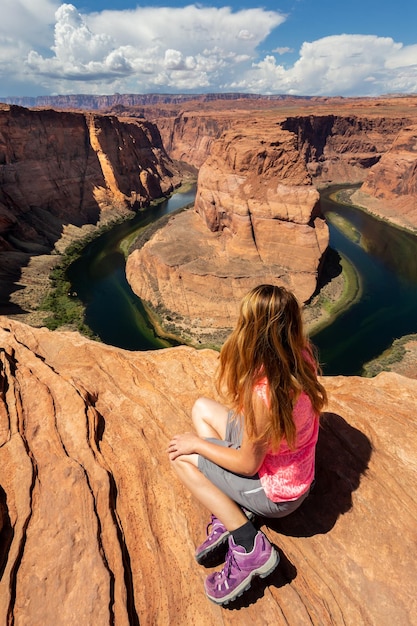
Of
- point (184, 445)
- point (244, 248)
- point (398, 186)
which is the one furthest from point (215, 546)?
point (398, 186)

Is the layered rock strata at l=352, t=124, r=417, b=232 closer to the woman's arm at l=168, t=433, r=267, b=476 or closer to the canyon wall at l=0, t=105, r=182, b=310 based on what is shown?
the canyon wall at l=0, t=105, r=182, b=310

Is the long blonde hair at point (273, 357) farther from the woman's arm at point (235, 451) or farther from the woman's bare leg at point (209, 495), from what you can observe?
the woman's bare leg at point (209, 495)

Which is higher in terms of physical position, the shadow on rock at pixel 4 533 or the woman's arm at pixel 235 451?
the woman's arm at pixel 235 451

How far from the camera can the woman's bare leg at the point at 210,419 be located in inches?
193

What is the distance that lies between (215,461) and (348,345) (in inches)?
1153

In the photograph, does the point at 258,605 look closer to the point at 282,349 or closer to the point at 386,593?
the point at 386,593

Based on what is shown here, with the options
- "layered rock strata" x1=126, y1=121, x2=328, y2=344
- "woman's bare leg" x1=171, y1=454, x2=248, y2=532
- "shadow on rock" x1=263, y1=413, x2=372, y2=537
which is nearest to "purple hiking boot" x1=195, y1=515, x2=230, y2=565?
"woman's bare leg" x1=171, y1=454, x2=248, y2=532

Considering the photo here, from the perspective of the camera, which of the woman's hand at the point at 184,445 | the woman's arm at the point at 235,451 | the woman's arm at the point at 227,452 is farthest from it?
the woman's hand at the point at 184,445

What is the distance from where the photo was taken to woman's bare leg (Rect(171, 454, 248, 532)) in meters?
3.96

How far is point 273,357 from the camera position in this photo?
3.50 meters

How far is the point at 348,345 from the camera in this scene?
30469mm

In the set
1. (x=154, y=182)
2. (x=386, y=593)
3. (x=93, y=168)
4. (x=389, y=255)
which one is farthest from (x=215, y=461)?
(x=154, y=182)

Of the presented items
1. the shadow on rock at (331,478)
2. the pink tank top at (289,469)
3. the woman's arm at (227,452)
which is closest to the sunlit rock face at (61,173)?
the woman's arm at (227,452)

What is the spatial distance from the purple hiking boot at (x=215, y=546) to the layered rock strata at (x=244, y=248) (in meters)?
27.1
